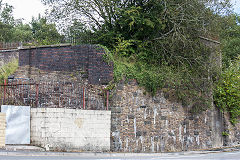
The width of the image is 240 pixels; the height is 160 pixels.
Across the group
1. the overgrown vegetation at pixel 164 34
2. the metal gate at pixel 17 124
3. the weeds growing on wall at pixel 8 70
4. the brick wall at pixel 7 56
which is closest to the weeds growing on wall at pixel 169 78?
the overgrown vegetation at pixel 164 34

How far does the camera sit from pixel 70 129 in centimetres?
1245

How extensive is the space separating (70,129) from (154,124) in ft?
16.5

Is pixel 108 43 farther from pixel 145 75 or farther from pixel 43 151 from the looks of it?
pixel 43 151

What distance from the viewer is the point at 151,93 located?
51.6 ft

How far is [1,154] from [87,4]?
1099 centimetres

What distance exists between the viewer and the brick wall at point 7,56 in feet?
60.0

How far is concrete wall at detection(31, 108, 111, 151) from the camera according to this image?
39.5 feet

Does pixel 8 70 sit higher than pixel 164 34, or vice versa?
pixel 164 34

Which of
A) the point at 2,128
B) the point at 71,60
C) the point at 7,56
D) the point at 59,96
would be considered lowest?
the point at 2,128

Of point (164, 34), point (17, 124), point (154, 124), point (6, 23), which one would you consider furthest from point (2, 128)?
point (6, 23)

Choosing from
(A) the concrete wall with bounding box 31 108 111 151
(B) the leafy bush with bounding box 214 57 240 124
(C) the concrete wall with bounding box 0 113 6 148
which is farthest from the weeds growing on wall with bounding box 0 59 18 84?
(B) the leafy bush with bounding box 214 57 240 124

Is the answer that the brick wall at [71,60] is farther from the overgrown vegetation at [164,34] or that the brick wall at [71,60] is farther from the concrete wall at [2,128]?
the concrete wall at [2,128]

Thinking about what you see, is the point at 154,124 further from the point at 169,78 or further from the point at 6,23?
the point at 6,23

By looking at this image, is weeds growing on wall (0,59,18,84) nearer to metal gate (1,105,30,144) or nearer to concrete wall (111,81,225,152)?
metal gate (1,105,30,144)
